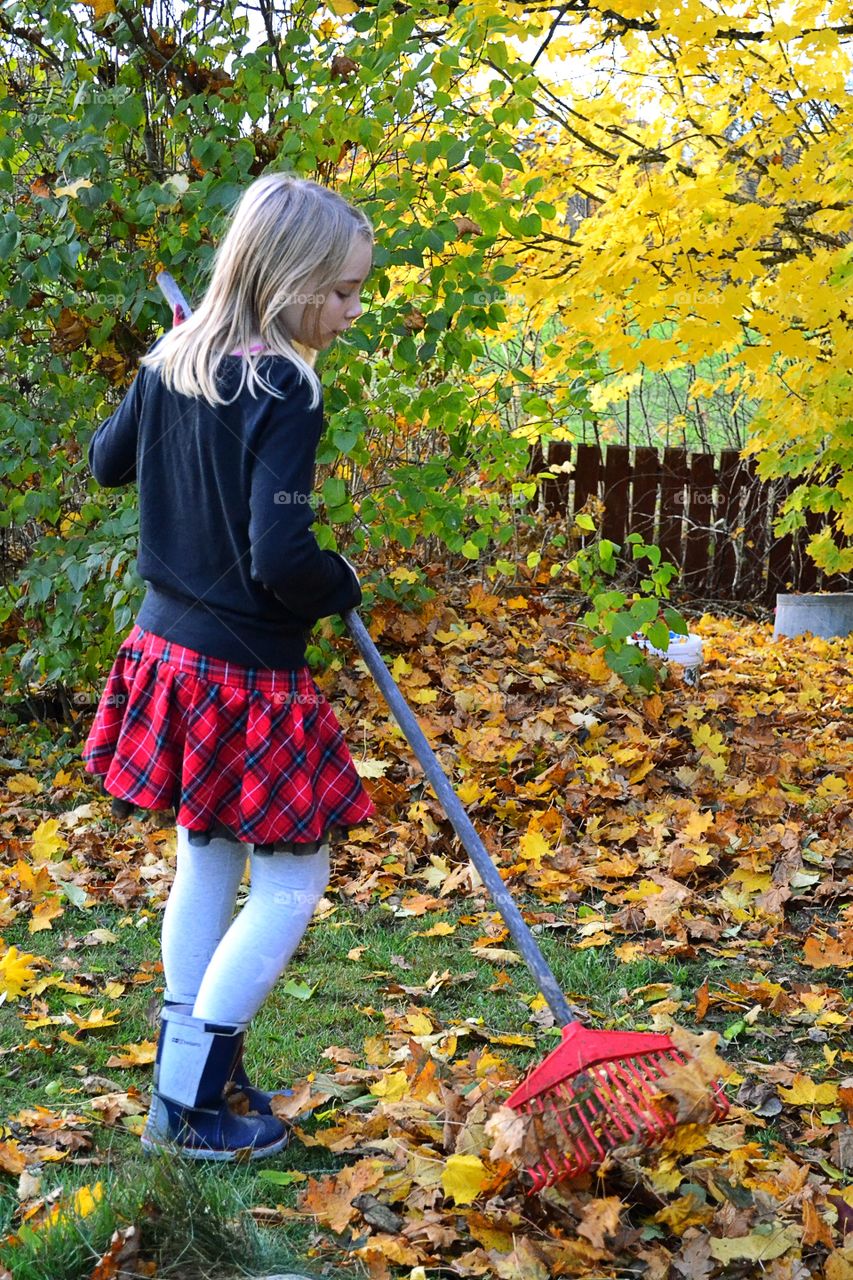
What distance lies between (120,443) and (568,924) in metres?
1.83

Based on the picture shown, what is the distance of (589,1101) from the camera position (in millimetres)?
2033

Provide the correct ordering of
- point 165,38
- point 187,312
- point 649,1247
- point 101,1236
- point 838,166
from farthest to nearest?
point 838,166, point 165,38, point 187,312, point 649,1247, point 101,1236

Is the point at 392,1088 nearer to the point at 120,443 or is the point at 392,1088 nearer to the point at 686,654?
the point at 120,443

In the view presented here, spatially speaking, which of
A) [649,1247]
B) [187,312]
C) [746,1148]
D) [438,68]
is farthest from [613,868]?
[438,68]

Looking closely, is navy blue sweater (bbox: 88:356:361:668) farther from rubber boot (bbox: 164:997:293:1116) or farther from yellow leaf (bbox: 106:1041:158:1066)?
yellow leaf (bbox: 106:1041:158:1066)

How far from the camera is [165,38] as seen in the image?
4.18 meters

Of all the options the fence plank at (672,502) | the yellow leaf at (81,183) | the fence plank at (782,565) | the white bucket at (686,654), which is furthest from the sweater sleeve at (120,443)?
the fence plank at (782,565)

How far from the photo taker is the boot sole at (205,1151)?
2133 millimetres

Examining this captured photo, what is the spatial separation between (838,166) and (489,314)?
138cm

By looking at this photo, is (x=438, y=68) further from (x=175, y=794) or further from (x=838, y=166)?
(x=175, y=794)

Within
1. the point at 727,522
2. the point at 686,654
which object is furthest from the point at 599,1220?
the point at 727,522

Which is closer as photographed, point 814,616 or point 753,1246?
point 753,1246

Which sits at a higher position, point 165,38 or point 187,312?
point 165,38

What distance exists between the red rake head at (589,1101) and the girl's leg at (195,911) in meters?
0.59
